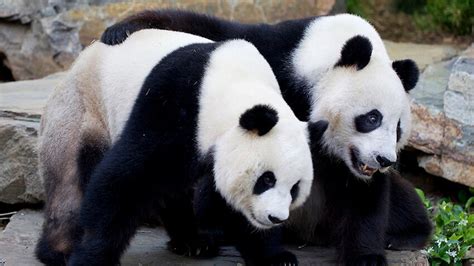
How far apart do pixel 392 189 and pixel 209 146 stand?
1.79m

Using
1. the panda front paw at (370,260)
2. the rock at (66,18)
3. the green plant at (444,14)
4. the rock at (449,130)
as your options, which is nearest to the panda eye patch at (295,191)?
the panda front paw at (370,260)

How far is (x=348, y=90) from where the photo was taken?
6.10m

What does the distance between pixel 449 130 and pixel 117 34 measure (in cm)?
332

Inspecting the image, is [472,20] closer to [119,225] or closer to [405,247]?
[405,247]

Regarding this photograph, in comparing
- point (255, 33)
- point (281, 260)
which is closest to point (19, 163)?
point (255, 33)

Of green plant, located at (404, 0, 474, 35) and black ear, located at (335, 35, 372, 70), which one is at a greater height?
black ear, located at (335, 35, 372, 70)

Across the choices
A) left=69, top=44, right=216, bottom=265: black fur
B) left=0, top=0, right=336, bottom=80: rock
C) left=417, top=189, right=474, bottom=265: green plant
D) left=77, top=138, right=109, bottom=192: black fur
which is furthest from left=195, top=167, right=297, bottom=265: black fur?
left=0, top=0, right=336, bottom=80: rock

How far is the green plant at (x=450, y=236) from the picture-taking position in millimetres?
7500

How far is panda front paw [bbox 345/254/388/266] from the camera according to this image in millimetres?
6309

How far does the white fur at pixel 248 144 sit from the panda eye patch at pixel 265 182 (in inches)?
0.9

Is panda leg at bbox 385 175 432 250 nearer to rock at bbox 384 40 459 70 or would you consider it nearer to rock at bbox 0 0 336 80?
rock at bbox 384 40 459 70

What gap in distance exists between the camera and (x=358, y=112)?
6062mm

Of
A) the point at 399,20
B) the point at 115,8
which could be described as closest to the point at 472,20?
the point at 399,20

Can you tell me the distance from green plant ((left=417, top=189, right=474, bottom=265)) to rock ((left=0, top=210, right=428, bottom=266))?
0.76m
